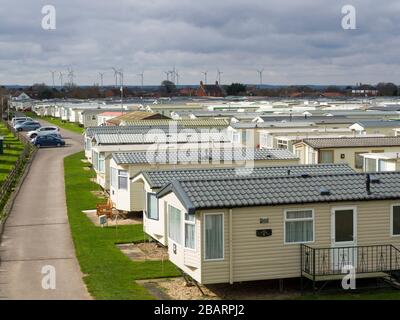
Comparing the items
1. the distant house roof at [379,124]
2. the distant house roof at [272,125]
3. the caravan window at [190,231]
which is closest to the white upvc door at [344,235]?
the caravan window at [190,231]

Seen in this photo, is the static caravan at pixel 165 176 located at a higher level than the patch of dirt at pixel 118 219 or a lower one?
higher

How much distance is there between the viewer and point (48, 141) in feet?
186

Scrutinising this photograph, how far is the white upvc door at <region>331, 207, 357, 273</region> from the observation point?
15836mm

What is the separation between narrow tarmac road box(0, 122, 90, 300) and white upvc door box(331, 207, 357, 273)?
5.59 metres

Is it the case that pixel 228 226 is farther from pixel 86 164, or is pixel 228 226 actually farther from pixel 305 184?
pixel 86 164

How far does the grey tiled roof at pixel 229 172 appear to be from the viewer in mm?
21359

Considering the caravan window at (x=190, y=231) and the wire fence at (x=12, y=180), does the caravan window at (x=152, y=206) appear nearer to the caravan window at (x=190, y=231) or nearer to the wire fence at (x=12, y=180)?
the caravan window at (x=190, y=231)

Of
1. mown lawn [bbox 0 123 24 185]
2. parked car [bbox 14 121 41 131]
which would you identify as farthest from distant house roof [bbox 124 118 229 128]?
parked car [bbox 14 121 41 131]

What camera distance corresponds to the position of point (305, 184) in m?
16.5

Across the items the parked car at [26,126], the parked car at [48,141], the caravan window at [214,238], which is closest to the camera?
the caravan window at [214,238]

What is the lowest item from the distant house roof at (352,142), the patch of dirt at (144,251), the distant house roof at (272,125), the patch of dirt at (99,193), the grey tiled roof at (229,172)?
the patch of dirt at (99,193)

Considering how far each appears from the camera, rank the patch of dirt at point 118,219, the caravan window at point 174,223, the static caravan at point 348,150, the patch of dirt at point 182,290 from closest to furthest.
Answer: the patch of dirt at point 182,290 < the caravan window at point 174,223 < the patch of dirt at point 118,219 < the static caravan at point 348,150

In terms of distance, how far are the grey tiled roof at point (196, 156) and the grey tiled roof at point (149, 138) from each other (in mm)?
6335

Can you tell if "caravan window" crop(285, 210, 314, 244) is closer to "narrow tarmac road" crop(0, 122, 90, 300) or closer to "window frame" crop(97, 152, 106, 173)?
"narrow tarmac road" crop(0, 122, 90, 300)
